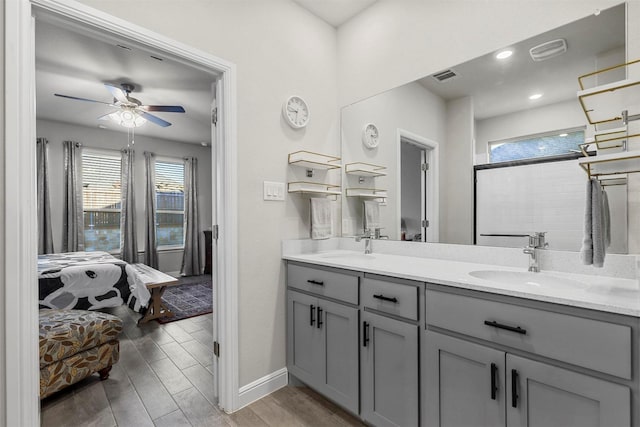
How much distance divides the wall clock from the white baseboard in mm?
1765

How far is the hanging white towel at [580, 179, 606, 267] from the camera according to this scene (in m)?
1.15

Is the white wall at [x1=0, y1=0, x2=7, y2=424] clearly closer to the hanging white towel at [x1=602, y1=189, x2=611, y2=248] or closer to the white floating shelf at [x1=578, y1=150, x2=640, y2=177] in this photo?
the white floating shelf at [x1=578, y1=150, x2=640, y2=177]

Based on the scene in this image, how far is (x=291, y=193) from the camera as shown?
218cm

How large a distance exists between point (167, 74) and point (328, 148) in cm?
198

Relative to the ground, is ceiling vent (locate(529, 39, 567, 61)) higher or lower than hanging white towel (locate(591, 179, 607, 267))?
higher

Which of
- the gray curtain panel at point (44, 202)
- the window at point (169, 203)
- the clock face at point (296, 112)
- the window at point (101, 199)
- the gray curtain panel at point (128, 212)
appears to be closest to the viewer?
the clock face at point (296, 112)

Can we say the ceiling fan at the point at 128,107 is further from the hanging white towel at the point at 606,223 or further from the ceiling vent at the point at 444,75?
the hanging white towel at the point at 606,223

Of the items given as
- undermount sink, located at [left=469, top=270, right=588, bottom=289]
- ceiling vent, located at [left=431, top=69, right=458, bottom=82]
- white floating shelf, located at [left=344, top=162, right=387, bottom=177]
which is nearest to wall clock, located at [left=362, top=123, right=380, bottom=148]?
white floating shelf, located at [left=344, top=162, right=387, bottom=177]

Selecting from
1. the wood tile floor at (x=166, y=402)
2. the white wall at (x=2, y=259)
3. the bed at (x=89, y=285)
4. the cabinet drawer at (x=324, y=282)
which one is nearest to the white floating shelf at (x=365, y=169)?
the cabinet drawer at (x=324, y=282)

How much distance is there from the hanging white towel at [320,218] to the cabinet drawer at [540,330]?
1.07 metres

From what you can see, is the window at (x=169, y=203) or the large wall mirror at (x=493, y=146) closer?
the large wall mirror at (x=493, y=146)

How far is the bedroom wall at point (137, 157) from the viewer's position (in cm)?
464

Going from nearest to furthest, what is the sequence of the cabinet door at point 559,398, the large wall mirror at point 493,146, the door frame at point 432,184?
the cabinet door at point 559,398
the large wall mirror at point 493,146
the door frame at point 432,184

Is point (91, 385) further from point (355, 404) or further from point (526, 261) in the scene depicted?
point (526, 261)
